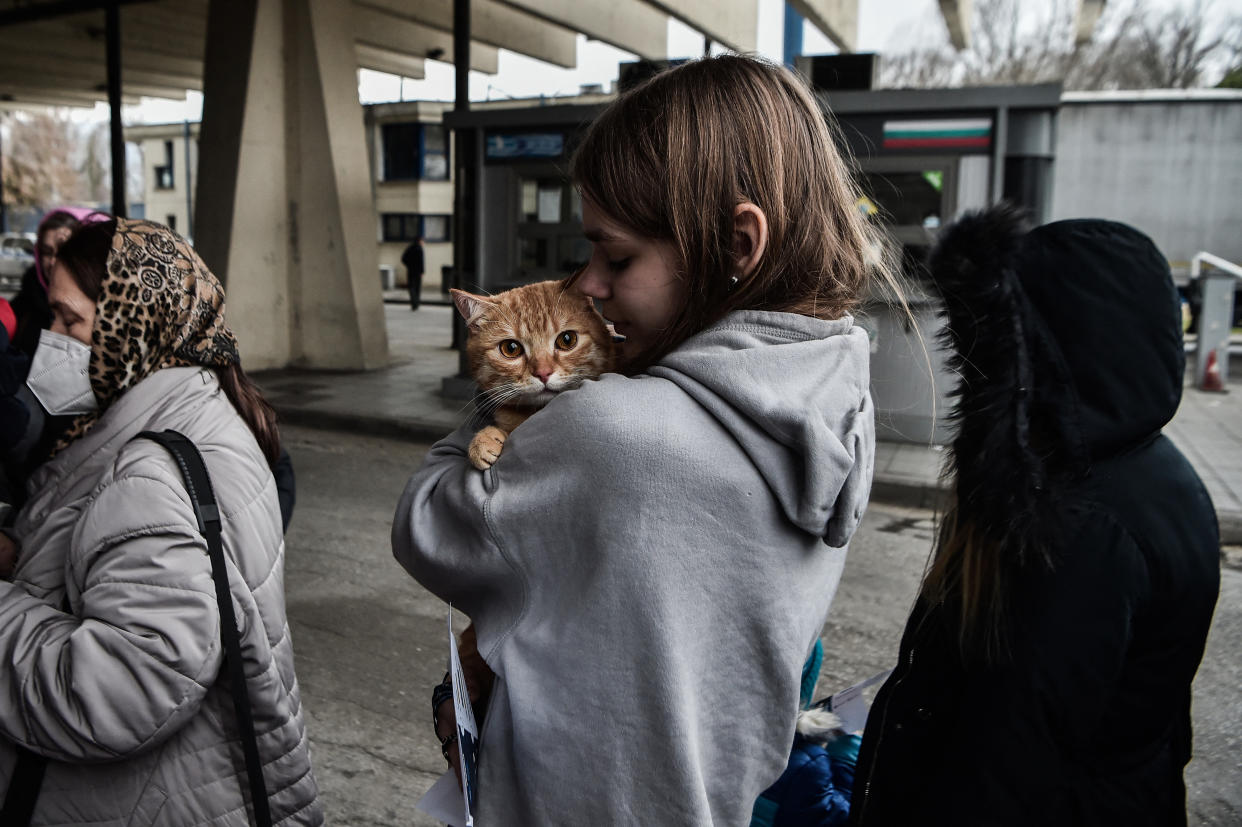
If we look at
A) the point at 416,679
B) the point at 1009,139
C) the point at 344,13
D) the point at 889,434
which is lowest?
the point at 416,679

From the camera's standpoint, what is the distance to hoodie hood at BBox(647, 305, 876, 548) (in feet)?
3.53

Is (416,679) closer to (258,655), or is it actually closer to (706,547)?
(258,655)

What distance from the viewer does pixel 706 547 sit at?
1.07 meters

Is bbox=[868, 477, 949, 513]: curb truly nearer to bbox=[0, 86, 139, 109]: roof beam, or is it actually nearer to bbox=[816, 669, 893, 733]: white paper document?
bbox=[816, 669, 893, 733]: white paper document

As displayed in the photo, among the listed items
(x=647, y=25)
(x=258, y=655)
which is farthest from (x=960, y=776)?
(x=647, y=25)

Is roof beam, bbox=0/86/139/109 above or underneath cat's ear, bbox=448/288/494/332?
above

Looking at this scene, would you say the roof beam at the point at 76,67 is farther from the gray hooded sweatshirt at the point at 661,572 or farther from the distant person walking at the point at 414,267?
the gray hooded sweatshirt at the point at 661,572

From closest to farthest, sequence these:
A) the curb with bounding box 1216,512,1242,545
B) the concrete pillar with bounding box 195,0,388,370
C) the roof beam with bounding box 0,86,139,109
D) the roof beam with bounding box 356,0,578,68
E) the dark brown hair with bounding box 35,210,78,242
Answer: the dark brown hair with bounding box 35,210,78,242, the curb with bounding box 1216,512,1242,545, the concrete pillar with bounding box 195,0,388,370, the roof beam with bounding box 356,0,578,68, the roof beam with bounding box 0,86,139,109

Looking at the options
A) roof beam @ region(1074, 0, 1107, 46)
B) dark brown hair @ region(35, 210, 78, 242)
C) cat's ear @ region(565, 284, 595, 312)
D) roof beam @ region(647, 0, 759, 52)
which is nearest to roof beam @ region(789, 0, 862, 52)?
roof beam @ region(647, 0, 759, 52)

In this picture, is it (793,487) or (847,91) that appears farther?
(847,91)

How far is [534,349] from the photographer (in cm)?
157

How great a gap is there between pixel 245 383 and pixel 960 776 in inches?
66.2

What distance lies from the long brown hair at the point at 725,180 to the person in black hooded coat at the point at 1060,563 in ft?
1.11

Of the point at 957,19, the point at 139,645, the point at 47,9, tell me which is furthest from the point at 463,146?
the point at 957,19
